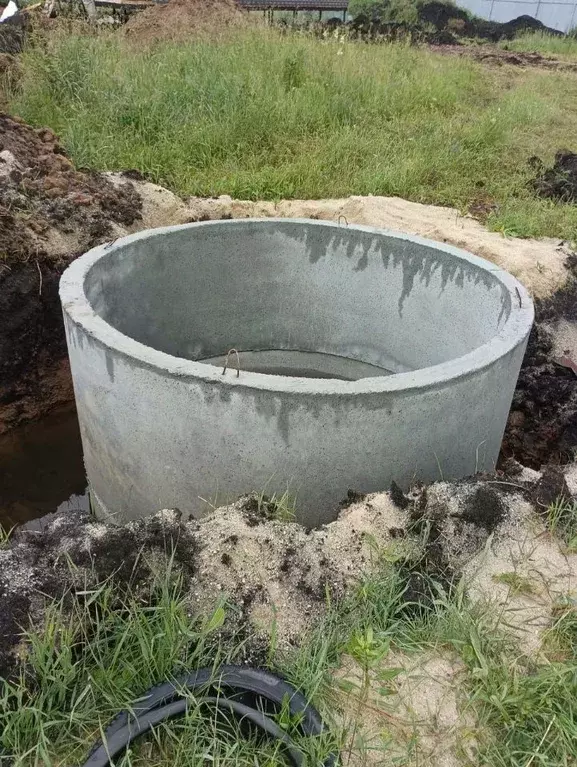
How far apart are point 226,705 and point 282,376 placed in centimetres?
129

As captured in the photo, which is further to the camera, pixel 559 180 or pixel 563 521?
pixel 559 180

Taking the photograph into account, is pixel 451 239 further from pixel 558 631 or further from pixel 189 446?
pixel 558 631

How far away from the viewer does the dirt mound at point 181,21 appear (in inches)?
364

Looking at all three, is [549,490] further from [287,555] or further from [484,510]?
[287,555]

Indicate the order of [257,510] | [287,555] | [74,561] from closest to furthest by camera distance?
[74,561], [287,555], [257,510]

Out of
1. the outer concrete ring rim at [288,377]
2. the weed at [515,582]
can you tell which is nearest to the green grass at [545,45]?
the outer concrete ring rim at [288,377]

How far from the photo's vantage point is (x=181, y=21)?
9.66 meters

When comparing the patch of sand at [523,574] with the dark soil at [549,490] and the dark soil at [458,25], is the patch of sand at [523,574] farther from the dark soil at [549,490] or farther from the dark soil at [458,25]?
the dark soil at [458,25]

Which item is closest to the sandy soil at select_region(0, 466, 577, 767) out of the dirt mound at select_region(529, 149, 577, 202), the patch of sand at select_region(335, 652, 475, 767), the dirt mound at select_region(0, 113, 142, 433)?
the patch of sand at select_region(335, 652, 475, 767)

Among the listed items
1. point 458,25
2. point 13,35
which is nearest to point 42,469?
point 13,35

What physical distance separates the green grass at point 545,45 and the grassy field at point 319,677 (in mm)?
17961

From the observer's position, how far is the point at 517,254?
5039 millimetres

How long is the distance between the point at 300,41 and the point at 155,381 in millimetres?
7877

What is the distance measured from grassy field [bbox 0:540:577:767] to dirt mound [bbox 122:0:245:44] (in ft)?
29.1
